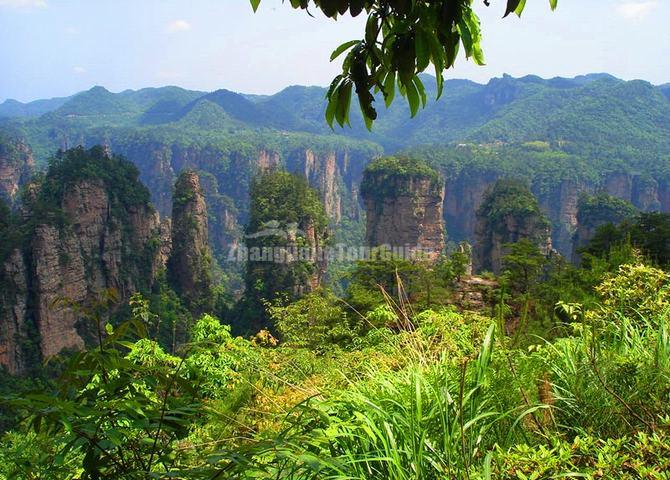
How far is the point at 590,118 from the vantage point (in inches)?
3903

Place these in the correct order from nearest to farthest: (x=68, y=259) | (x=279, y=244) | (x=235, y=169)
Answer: (x=68, y=259)
(x=279, y=244)
(x=235, y=169)

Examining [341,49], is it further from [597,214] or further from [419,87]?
[597,214]

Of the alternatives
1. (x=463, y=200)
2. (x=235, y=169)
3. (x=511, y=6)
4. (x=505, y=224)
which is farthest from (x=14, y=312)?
(x=235, y=169)

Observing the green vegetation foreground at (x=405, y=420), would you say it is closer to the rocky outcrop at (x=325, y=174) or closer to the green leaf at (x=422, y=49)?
the green leaf at (x=422, y=49)

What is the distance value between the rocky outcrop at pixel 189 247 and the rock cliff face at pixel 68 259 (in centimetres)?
118

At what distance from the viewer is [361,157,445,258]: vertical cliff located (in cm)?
4734

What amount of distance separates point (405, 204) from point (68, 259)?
2793cm

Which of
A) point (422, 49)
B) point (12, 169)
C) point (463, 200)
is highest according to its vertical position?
point (422, 49)

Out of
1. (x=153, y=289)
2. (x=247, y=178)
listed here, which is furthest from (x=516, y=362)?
(x=247, y=178)

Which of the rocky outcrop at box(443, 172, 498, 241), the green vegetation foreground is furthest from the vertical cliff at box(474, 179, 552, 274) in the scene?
the rocky outcrop at box(443, 172, 498, 241)

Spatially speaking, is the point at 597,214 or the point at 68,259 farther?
the point at 597,214

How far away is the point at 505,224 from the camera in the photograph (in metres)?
36.2

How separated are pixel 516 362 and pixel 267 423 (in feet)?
5.06

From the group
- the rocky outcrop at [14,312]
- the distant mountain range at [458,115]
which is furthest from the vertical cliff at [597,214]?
the distant mountain range at [458,115]
